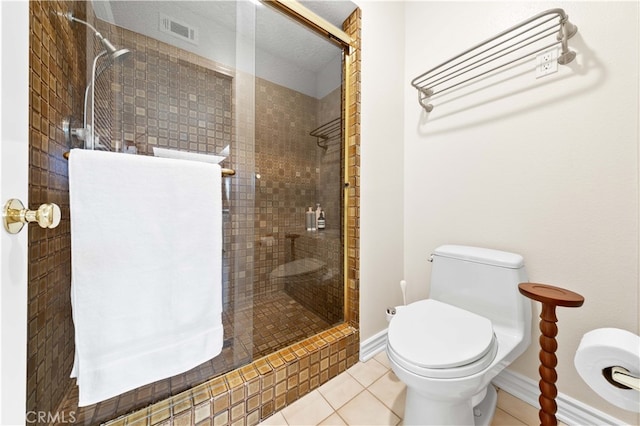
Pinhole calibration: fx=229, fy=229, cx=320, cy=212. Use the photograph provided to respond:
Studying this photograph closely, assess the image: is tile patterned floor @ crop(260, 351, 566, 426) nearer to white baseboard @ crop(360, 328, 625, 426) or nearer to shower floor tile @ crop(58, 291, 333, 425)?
white baseboard @ crop(360, 328, 625, 426)

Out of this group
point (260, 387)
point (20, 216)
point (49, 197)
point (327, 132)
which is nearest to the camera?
point (20, 216)

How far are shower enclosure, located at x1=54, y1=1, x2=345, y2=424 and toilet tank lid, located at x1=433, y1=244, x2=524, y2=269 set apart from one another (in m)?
0.59

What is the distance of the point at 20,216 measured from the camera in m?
0.37

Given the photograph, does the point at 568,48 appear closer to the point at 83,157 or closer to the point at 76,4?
the point at 83,157

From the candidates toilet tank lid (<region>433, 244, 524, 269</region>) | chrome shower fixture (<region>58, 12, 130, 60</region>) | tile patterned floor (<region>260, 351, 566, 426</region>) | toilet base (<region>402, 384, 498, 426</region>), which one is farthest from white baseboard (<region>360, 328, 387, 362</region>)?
chrome shower fixture (<region>58, 12, 130, 60</region>)

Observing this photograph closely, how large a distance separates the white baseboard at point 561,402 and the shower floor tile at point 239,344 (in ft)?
2.95

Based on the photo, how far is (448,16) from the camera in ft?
4.33

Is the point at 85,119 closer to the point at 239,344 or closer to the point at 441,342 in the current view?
the point at 239,344

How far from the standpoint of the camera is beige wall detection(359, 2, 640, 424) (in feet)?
2.81

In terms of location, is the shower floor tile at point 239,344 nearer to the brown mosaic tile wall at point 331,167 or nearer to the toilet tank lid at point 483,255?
the brown mosaic tile wall at point 331,167

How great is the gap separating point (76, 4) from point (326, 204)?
1433mm

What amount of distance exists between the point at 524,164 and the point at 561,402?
3.37 ft

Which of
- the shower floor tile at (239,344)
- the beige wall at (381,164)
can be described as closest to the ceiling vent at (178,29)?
the beige wall at (381,164)

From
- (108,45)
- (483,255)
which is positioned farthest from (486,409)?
(108,45)
